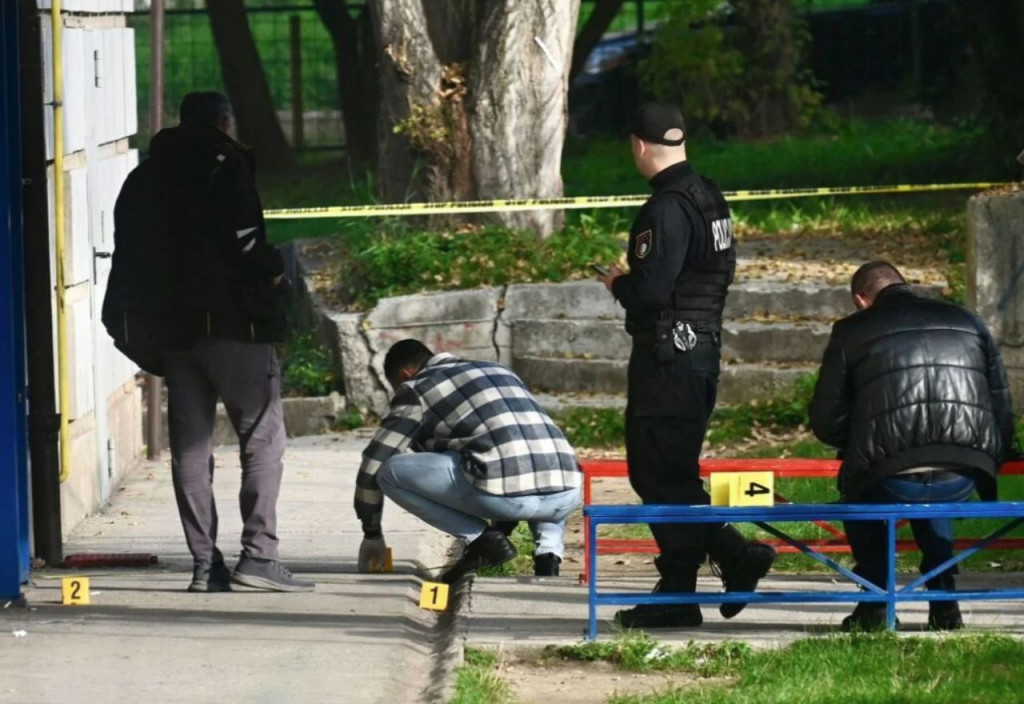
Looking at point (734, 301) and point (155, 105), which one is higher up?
point (155, 105)

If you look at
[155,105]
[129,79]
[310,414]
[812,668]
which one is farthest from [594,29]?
[812,668]

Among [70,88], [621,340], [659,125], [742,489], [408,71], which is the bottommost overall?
[742,489]

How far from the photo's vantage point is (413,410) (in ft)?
24.2

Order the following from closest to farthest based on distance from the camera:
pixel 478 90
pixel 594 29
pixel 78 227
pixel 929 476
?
pixel 929 476 → pixel 78 227 → pixel 478 90 → pixel 594 29

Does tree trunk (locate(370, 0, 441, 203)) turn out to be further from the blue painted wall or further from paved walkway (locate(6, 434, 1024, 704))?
the blue painted wall

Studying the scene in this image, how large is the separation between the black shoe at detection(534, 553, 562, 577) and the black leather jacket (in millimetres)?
1445

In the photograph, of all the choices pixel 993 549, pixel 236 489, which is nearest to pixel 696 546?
pixel 993 549

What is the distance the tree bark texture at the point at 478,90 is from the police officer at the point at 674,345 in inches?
247

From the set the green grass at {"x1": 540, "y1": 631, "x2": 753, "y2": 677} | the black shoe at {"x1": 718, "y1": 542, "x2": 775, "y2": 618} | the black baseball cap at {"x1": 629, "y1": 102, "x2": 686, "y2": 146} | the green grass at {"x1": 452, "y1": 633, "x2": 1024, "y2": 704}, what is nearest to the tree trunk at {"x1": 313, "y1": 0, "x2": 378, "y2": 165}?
the black baseball cap at {"x1": 629, "y1": 102, "x2": 686, "y2": 146}

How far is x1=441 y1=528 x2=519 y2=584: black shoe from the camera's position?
7.45 metres

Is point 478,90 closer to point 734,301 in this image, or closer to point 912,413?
point 734,301

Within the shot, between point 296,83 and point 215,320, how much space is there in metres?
17.2

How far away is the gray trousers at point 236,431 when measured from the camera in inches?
281

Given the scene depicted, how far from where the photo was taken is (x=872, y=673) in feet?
19.4
